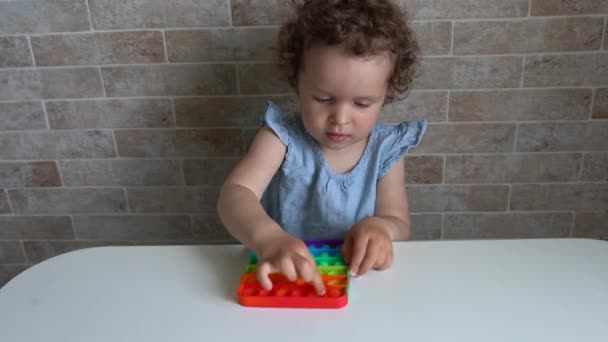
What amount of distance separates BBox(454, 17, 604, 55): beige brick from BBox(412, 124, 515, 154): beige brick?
0.58ft

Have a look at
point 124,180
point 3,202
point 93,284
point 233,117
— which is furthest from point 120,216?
point 93,284

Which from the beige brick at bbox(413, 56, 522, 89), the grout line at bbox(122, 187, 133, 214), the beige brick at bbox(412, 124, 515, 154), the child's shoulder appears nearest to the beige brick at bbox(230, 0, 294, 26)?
the child's shoulder

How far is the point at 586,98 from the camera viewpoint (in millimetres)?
1144

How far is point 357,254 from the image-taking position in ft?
2.28

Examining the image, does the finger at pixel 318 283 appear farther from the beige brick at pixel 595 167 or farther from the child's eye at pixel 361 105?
the beige brick at pixel 595 167

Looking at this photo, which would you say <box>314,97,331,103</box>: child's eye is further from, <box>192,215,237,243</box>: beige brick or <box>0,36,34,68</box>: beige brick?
<box>0,36,34,68</box>: beige brick

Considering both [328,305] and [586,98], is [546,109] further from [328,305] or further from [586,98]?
[328,305]

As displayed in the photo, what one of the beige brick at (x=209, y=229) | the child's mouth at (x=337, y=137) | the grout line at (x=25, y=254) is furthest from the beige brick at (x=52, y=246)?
the child's mouth at (x=337, y=137)

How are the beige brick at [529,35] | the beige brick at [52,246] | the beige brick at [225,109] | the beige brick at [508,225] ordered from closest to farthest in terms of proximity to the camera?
the beige brick at [529,35]
the beige brick at [225,109]
the beige brick at [508,225]
the beige brick at [52,246]

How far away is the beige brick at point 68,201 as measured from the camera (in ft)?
4.36

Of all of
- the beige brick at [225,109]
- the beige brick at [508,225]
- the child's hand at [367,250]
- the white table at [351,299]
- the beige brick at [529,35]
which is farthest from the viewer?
the beige brick at [508,225]

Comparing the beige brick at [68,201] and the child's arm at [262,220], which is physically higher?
the child's arm at [262,220]

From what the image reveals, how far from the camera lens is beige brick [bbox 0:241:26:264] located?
1430 mm

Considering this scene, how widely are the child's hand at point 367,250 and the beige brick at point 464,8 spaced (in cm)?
55
